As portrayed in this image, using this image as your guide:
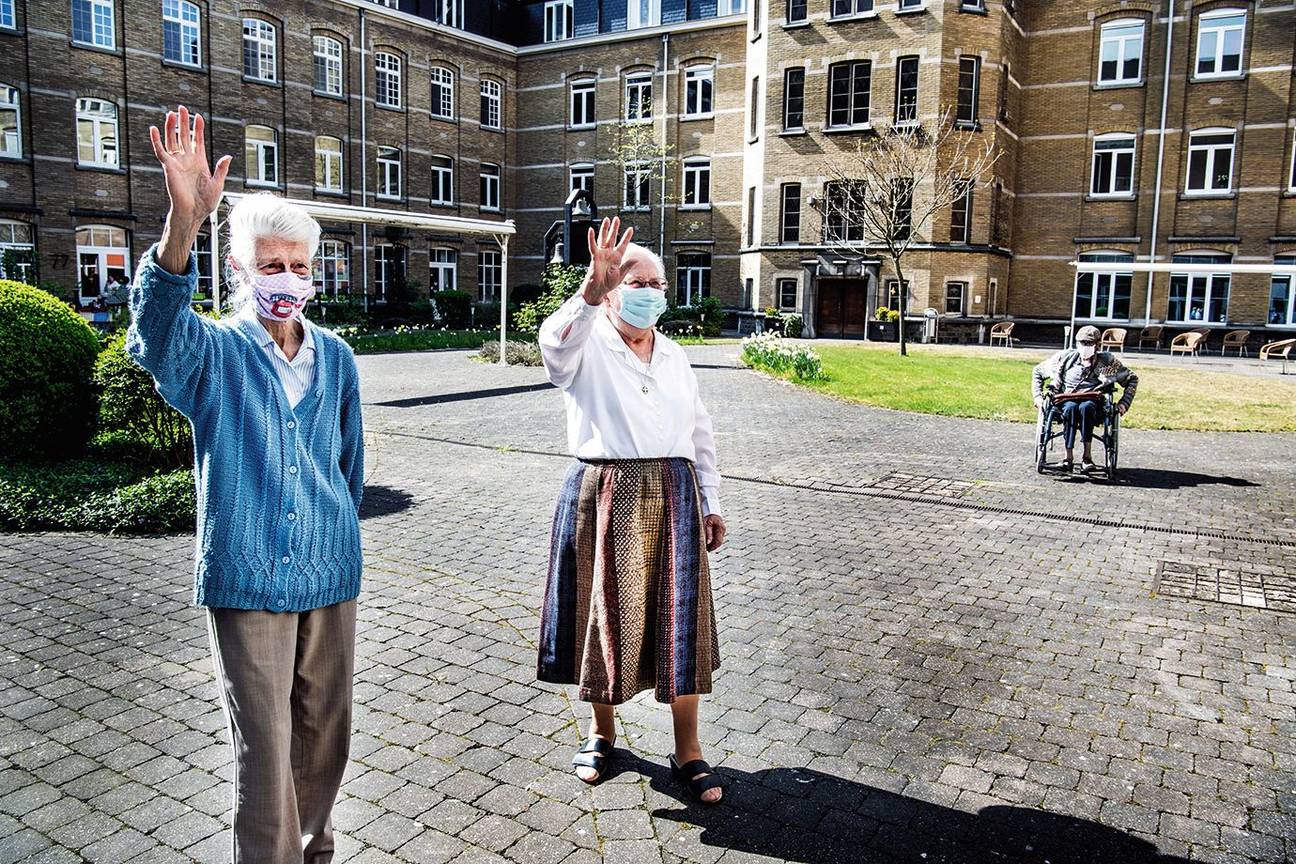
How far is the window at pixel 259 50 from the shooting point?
111ft

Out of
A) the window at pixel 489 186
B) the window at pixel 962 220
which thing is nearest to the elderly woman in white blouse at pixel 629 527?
the window at pixel 962 220

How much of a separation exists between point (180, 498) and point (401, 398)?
858 centimetres

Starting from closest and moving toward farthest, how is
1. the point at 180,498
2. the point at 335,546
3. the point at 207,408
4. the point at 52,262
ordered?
the point at 207,408 < the point at 335,546 < the point at 180,498 < the point at 52,262

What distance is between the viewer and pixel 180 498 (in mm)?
7605

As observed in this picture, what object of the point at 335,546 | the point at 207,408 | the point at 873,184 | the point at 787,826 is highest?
the point at 873,184

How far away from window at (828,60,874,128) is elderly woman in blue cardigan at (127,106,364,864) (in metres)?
34.4

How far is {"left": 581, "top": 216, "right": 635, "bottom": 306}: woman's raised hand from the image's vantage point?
137 inches

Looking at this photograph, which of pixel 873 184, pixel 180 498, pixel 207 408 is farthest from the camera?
pixel 873 184

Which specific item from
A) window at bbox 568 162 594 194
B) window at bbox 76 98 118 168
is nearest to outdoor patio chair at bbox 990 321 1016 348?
window at bbox 568 162 594 194

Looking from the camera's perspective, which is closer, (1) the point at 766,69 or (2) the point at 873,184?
(2) the point at 873,184

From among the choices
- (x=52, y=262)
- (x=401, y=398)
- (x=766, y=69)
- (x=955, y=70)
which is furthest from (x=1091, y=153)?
(x=52, y=262)

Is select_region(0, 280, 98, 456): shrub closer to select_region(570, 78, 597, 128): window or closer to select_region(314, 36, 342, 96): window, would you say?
select_region(314, 36, 342, 96): window

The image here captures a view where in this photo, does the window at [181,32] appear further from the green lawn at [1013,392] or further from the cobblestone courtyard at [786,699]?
the cobblestone courtyard at [786,699]

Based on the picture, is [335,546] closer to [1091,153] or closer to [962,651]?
[962,651]
